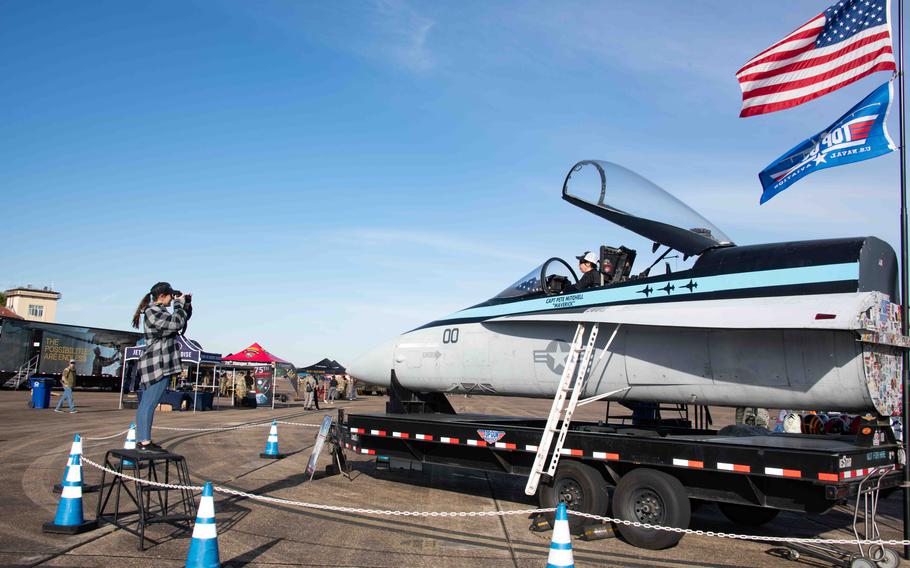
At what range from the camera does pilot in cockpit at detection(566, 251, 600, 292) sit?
867 cm

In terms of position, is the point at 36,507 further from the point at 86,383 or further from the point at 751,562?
the point at 86,383

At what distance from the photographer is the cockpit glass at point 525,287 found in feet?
30.8

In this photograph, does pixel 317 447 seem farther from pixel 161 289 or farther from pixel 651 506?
pixel 651 506

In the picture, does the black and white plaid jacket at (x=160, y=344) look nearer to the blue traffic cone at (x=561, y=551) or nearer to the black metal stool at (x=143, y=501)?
the black metal stool at (x=143, y=501)

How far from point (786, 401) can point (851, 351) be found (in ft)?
2.76

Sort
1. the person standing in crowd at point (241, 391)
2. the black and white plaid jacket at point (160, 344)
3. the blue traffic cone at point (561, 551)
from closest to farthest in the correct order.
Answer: the blue traffic cone at point (561, 551)
the black and white plaid jacket at point (160, 344)
the person standing in crowd at point (241, 391)

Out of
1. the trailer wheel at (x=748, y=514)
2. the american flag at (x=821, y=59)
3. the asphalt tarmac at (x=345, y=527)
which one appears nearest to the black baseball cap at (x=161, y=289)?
the asphalt tarmac at (x=345, y=527)

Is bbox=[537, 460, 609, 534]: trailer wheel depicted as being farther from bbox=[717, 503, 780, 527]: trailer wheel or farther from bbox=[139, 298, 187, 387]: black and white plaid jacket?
bbox=[139, 298, 187, 387]: black and white plaid jacket

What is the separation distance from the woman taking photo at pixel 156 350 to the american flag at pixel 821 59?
7.27 m

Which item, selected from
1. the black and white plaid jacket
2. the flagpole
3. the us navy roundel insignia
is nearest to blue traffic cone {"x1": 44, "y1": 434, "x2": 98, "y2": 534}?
the black and white plaid jacket

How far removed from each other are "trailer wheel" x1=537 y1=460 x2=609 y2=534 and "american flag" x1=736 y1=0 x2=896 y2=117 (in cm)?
500

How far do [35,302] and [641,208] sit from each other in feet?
339

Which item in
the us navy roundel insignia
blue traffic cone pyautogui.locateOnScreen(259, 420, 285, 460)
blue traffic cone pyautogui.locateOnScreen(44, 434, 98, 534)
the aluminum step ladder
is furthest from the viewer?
blue traffic cone pyautogui.locateOnScreen(259, 420, 285, 460)

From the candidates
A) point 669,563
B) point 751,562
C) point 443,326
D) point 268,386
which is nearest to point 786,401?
point 751,562
